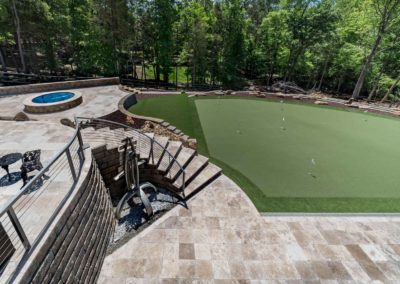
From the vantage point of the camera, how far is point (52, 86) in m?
11.6

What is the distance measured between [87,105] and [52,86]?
376cm

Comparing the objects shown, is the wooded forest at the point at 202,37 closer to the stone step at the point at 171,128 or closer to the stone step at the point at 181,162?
the stone step at the point at 171,128

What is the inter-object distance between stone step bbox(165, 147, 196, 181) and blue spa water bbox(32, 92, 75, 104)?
288 inches

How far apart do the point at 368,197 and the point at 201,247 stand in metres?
4.84

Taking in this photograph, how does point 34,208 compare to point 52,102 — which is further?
point 52,102

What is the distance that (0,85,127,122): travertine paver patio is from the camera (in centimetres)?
855

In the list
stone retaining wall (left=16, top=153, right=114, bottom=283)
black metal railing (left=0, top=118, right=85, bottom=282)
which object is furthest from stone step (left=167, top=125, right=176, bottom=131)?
black metal railing (left=0, top=118, right=85, bottom=282)

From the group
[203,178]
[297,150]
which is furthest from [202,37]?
[203,178]

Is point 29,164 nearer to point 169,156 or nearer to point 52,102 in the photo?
point 169,156

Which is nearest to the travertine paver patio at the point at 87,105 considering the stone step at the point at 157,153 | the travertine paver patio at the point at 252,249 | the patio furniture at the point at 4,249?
the stone step at the point at 157,153

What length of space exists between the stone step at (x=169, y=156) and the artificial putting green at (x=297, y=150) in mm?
1079

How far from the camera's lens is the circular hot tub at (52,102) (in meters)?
8.68

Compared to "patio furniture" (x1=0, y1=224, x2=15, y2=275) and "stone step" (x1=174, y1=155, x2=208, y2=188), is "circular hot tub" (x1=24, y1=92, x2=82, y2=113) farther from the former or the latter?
"patio furniture" (x1=0, y1=224, x2=15, y2=275)

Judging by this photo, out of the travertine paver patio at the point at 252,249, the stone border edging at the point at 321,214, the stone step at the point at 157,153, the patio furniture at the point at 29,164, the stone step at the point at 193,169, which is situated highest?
the patio furniture at the point at 29,164
